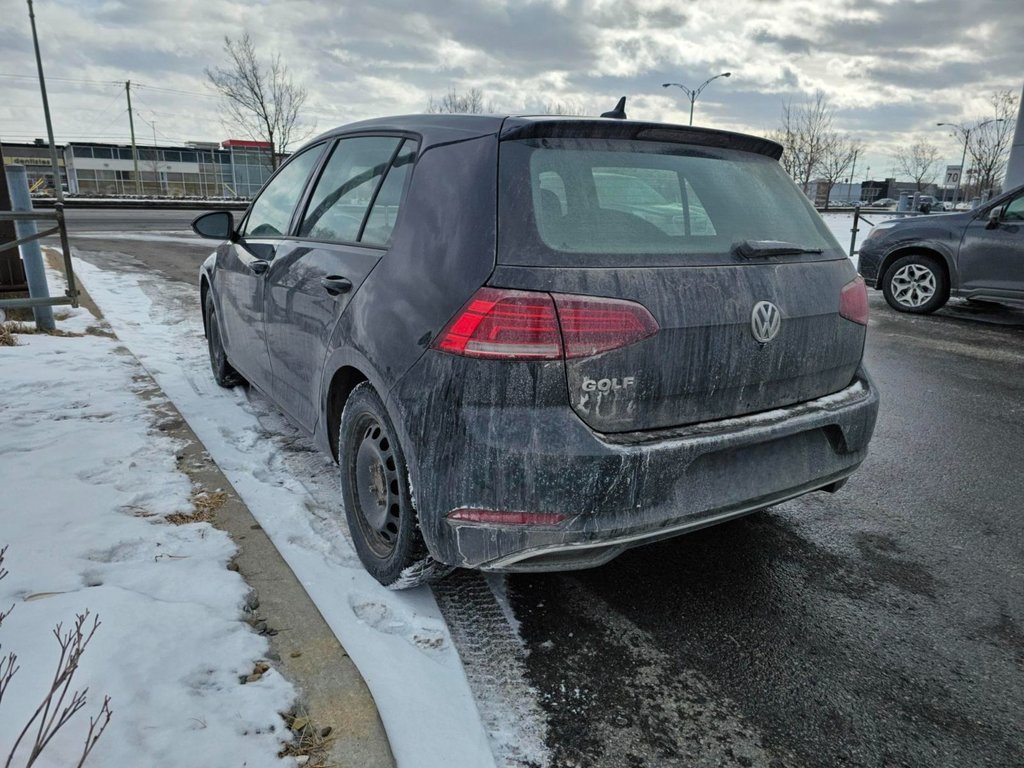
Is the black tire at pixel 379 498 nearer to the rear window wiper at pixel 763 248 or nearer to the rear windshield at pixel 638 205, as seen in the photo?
the rear windshield at pixel 638 205

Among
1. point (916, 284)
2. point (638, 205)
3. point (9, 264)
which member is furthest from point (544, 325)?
point (916, 284)

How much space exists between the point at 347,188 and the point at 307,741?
2.14 m

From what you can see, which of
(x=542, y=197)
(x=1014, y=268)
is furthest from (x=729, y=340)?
(x=1014, y=268)

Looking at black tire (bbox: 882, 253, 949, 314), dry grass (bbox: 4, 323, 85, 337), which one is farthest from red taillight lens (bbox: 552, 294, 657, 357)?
black tire (bbox: 882, 253, 949, 314)

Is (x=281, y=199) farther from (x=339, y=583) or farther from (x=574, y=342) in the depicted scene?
(x=574, y=342)

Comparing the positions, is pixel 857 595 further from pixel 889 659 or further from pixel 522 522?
pixel 522 522

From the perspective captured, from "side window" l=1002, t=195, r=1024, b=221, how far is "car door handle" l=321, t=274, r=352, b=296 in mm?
7932

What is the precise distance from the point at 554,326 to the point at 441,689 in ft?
3.65

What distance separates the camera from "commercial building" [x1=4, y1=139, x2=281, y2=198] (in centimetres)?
5359

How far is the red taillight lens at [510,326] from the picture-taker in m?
1.96

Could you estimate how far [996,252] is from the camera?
7.80 metres

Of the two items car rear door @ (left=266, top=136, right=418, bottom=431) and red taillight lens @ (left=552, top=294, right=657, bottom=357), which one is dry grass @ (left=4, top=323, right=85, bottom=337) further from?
red taillight lens @ (left=552, top=294, right=657, bottom=357)

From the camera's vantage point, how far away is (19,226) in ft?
21.1

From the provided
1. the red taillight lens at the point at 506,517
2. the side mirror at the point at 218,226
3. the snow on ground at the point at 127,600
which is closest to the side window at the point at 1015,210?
the side mirror at the point at 218,226
